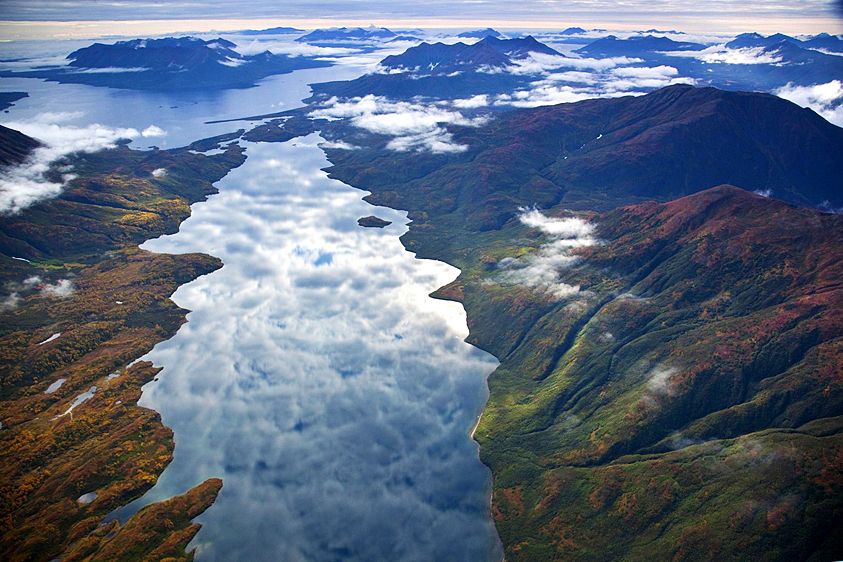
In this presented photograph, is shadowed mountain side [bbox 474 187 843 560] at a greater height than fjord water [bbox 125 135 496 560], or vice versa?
shadowed mountain side [bbox 474 187 843 560]

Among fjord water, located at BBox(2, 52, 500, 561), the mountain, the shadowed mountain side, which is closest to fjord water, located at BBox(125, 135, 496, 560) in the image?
fjord water, located at BBox(2, 52, 500, 561)

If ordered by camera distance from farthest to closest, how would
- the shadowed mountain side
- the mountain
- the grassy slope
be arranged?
the grassy slope, the shadowed mountain side, the mountain

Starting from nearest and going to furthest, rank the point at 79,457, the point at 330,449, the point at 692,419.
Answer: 1. the point at 692,419
2. the point at 79,457
3. the point at 330,449

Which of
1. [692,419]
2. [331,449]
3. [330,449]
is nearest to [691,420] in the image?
[692,419]

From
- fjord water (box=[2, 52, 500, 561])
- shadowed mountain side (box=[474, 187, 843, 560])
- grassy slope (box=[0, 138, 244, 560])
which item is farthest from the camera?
fjord water (box=[2, 52, 500, 561])

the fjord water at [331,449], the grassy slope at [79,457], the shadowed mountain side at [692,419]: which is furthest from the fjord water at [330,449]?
the shadowed mountain side at [692,419]

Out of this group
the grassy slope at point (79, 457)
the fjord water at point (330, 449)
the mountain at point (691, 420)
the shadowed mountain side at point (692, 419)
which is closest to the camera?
the mountain at point (691, 420)

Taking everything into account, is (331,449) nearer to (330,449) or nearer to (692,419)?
(330,449)

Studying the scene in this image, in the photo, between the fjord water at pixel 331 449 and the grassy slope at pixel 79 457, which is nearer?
the grassy slope at pixel 79 457

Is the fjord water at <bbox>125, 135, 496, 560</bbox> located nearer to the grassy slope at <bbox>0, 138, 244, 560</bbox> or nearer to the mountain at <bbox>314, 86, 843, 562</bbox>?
the grassy slope at <bbox>0, 138, 244, 560</bbox>

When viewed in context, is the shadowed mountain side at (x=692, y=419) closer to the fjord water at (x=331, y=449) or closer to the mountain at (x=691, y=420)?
the mountain at (x=691, y=420)

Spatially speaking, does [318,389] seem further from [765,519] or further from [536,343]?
[765,519]

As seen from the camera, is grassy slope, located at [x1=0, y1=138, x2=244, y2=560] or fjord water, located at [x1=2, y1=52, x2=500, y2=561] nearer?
grassy slope, located at [x1=0, y1=138, x2=244, y2=560]
